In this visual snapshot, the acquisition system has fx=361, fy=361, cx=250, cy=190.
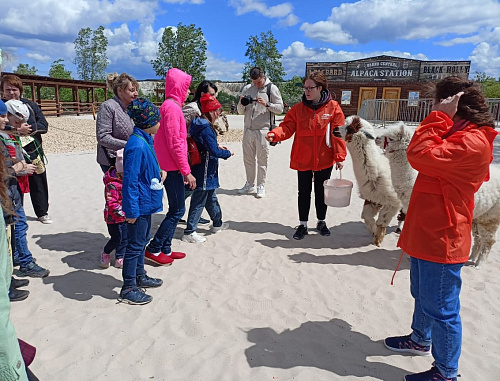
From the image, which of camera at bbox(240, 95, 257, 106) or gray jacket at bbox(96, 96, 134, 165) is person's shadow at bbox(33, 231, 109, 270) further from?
camera at bbox(240, 95, 257, 106)

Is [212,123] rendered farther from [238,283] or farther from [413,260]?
[413,260]

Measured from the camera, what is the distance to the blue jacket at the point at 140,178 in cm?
303

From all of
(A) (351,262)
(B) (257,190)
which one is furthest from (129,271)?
(B) (257,190)

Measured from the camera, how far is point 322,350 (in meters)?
2.74

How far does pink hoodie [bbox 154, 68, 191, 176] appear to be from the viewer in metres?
3.82

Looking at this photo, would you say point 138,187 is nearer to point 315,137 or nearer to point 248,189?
point 315,137

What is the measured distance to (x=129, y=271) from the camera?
10.7 feet

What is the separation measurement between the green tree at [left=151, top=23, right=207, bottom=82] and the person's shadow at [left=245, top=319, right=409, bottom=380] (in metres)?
43.5

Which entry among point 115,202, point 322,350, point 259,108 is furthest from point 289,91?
point 322,350

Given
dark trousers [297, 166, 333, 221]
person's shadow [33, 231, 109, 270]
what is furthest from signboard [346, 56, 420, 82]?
person's shadow [33, 231, 109, 270]

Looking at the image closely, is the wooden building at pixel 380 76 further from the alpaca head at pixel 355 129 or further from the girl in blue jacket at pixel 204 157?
the girl in blue jacket at pixel 204 157

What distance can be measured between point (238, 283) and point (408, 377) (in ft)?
5.96

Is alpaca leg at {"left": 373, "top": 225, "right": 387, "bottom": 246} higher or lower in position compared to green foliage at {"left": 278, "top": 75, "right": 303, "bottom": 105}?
lower

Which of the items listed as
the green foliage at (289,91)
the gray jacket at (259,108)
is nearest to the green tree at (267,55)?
the green foliage at (289,91)
